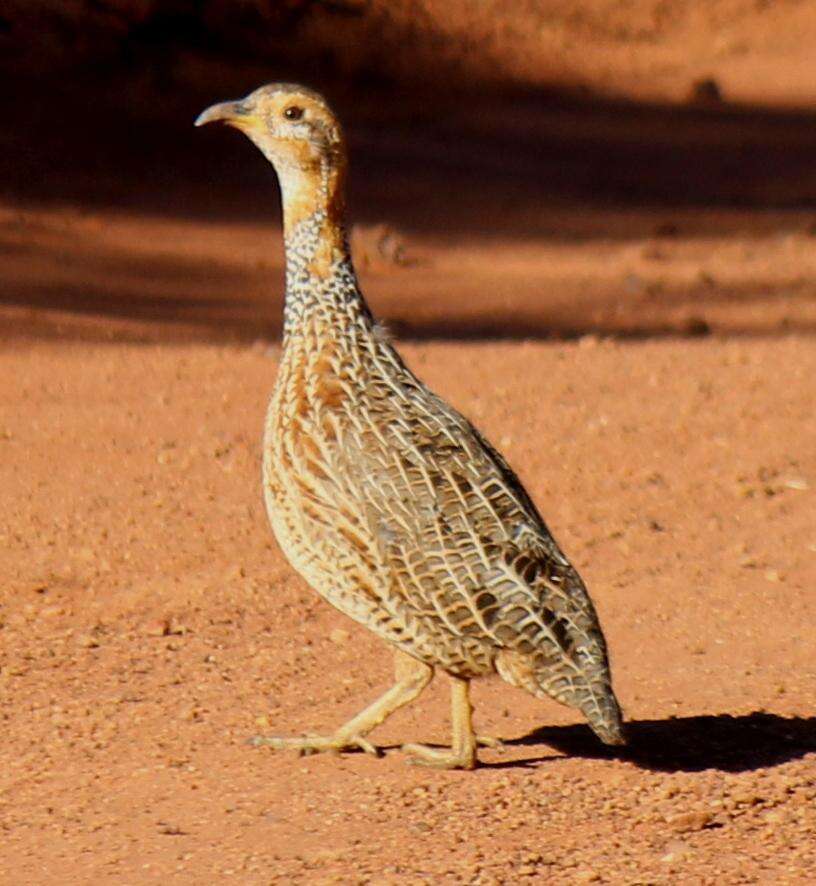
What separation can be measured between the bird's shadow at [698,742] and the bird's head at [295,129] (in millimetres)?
1879

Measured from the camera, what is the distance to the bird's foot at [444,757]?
5.70m

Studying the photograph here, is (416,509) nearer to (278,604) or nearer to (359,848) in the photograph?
(359,848)

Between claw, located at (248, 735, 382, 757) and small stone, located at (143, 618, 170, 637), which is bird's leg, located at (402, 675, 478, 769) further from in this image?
small stone, located at (143, 618, 170, 637)

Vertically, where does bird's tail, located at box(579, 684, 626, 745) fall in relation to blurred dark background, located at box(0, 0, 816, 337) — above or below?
below

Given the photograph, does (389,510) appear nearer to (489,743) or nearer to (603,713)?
(603,713)

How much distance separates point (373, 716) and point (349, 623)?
1.45 meters

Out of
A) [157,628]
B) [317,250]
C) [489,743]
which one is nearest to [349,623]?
[157,628]

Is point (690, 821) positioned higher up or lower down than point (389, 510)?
lower down

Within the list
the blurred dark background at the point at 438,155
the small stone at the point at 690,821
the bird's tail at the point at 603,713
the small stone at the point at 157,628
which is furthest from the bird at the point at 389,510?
the blurred dark background at the point at 438,155

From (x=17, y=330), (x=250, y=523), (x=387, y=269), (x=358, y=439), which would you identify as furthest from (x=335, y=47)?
(x=358, y=439)

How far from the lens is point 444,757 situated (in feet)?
18.8

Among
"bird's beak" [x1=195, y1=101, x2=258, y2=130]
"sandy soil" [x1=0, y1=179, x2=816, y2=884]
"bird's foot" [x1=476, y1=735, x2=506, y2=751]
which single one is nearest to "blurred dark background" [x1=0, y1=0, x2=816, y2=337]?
"sandy soil" [x1=0, y1=179, x2=816, y2=884]

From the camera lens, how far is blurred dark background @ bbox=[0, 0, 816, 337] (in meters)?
13.9

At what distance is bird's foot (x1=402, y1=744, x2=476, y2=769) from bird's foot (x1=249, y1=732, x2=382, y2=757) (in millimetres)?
140
